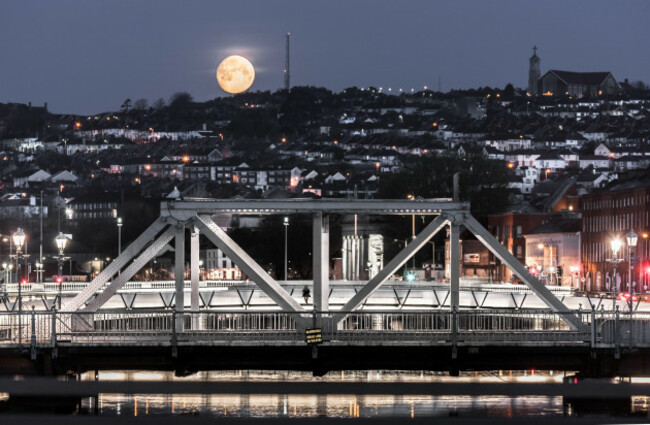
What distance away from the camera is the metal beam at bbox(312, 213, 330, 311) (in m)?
54.6

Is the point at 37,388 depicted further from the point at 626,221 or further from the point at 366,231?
the point at 366,231

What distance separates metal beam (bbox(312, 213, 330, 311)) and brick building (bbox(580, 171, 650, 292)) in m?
65.5

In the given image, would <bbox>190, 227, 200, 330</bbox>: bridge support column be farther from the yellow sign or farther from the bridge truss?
the yellow sign

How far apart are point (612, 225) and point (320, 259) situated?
270 feet

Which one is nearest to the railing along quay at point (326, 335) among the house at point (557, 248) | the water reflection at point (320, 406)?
the water reflection at point (320, 406)

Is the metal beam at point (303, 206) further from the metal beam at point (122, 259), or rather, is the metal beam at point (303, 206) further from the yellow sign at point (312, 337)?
the yellow sign at point (312, 337)

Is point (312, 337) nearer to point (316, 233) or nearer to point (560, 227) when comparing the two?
point (316, 233)

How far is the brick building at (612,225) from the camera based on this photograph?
125312mm

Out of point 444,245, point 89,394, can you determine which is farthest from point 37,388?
point 444,245

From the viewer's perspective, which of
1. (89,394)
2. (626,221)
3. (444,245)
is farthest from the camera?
(444,245)

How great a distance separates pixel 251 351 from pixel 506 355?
22.9 ft

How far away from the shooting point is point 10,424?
95.4 feet

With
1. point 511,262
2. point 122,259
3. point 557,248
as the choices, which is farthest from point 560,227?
point 122,259

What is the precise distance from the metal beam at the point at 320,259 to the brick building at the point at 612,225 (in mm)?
A: 65453
